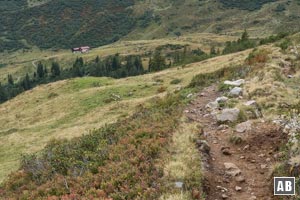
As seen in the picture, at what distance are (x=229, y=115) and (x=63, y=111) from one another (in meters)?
33.5

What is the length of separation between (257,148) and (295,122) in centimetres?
189

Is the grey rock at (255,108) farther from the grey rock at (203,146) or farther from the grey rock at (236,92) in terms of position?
the grey rock at (203,146)

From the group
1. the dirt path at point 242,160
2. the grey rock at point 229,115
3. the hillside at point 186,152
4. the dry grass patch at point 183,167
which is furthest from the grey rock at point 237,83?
the dry grass patch at point 183,167

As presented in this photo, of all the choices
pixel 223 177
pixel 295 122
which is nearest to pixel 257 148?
pixel 295 122

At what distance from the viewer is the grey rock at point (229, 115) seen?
19328 millimetres

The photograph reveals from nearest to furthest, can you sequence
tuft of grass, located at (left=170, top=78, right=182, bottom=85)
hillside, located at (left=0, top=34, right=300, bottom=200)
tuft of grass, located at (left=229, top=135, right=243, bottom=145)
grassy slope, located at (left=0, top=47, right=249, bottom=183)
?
hillside, located at (left=0, top=34, right=300, bottom=200), tuft of grass, located at (left=229, top=135, right=243, bottom=145), grassy slope, located at (left=0, top=47, right=249, bottom=183), tuft of grass, located at (left=170, top=78, right=182, bottom=85)

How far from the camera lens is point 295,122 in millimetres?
15891

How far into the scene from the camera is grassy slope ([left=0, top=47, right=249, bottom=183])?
38.6m

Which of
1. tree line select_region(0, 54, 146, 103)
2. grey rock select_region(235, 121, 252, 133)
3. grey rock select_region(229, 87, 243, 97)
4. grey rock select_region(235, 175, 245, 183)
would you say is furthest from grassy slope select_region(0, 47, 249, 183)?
tree line select_region(0, 54, 146, 103)

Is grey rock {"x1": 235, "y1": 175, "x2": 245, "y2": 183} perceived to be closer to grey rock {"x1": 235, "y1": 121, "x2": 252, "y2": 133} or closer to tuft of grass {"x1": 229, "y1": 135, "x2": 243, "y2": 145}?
tuft of grass {"x1": 229, "y1": 135, "x2": 243, "y2": 145}

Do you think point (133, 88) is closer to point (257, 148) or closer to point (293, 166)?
point (257, 148)

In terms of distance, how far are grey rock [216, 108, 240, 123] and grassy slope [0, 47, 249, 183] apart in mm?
18336

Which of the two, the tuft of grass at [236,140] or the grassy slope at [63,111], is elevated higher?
the tuft of grass at [236,140]

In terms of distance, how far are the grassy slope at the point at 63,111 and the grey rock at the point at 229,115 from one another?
18336mm
